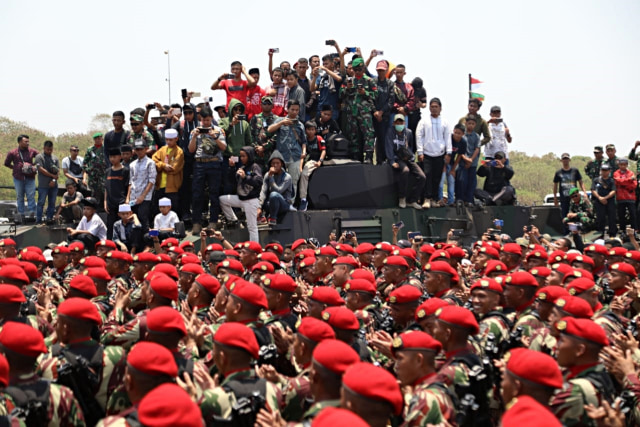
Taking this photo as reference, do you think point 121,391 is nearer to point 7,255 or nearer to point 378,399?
point 378,399

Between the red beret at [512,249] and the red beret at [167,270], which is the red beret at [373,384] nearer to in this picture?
the red beret at [167,270]

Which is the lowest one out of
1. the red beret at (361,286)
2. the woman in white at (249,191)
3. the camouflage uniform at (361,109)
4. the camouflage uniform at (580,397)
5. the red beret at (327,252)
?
the camouflage uniform at (580,397)

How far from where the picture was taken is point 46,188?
15.9 m

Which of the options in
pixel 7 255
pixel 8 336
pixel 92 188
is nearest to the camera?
pixel 8 336

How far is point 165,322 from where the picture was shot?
5527 millimetres

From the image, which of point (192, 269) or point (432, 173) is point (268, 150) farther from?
point (192, 269)

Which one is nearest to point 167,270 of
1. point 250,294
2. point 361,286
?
point 250,294

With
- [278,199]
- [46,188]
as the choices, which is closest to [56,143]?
[46,188]

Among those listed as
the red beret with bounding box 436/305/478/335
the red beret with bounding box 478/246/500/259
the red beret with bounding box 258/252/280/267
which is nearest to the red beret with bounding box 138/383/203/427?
the red beret with bounding box 436/305/478/335

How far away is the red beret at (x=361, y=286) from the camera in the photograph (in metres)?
7.91

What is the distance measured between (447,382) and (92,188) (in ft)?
39.3

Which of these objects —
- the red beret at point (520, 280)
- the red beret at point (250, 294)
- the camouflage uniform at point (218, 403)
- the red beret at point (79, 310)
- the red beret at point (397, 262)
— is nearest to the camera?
the camouflage uniform at point (218, 403)

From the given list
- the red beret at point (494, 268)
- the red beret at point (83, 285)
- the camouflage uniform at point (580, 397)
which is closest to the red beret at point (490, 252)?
the red beret at point (494, 268)

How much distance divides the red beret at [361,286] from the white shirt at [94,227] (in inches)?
277
